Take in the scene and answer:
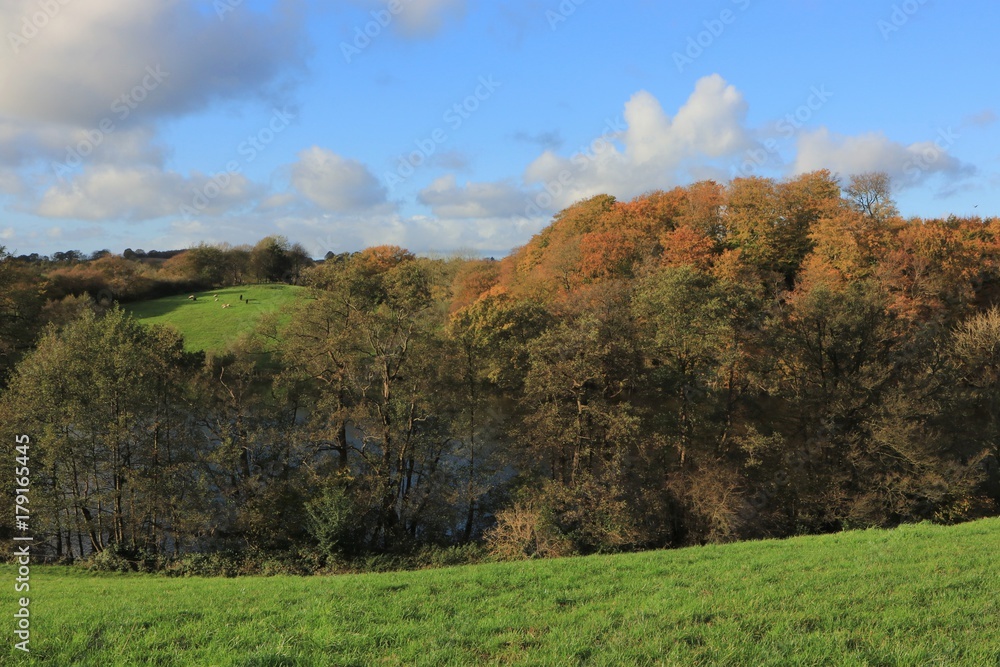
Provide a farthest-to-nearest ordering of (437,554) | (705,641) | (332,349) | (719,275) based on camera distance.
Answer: (719,275) → (332,349) → (437,554) → (705,641)

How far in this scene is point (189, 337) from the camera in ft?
200

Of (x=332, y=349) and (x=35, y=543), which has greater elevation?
(x=332, y=349)

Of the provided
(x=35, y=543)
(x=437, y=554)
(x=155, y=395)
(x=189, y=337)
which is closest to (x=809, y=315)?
(x=437, y=554)

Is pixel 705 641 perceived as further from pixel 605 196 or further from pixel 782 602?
pixel 605 196

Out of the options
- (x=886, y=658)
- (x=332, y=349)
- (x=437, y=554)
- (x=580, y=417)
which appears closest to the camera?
(x=886, y=658)

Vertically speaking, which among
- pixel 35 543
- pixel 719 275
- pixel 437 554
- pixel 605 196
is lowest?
pixel 437 554

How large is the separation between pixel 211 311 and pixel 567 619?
70.0 metres

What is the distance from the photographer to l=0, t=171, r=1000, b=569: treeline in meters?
25.6

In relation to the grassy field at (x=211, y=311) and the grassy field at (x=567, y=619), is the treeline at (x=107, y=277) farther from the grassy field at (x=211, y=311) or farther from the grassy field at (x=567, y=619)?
the grassy field at (x=567, y=619)

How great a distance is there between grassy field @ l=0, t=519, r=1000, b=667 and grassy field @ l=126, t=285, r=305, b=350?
1961 inches

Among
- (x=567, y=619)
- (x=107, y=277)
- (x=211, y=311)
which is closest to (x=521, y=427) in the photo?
(x=567, y=619)

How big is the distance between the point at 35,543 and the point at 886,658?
3133 centimetres

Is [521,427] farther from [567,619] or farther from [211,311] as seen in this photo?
[211,311]

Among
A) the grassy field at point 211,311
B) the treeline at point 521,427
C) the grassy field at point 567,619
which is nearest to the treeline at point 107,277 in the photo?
the grassy field at point 211,311
